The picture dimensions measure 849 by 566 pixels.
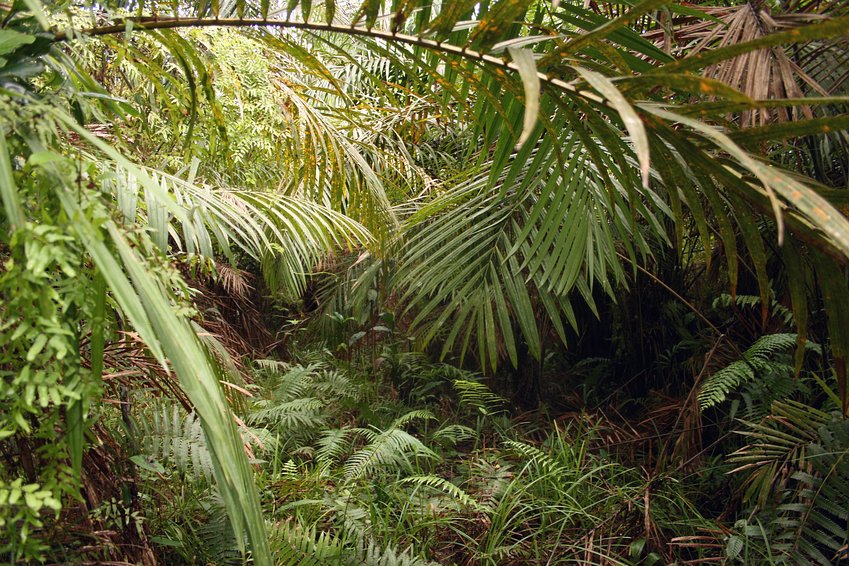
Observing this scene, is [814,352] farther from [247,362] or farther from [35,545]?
[247,362]

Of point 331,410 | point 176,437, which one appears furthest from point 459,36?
point 331,410

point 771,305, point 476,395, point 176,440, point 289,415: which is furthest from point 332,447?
point 771,305

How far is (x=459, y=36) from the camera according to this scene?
37.6 inches

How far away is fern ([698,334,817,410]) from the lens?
1.80 metres

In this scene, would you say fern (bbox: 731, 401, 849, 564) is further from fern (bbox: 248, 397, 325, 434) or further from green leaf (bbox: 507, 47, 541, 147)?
fern (bbox: 248, 397, 325, 434)

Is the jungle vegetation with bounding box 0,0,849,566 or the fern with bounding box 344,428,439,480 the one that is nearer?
the jungle vegetation with bounding box 0,0,849,566

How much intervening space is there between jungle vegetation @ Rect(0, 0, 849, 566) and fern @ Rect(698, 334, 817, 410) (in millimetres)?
12

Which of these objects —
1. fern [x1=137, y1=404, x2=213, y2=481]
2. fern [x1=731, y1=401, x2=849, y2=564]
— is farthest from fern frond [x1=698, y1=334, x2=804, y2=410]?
fern [x1=137, y1=404, x2=213, y2=481]

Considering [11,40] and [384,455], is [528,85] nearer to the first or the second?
[11,40]

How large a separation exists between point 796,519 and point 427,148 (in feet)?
8.36

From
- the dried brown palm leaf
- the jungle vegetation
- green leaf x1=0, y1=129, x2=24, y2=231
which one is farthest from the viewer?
the dried brown palm leaf

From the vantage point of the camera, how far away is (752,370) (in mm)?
1895

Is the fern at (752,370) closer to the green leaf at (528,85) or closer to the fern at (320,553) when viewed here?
the fern at (320,553)

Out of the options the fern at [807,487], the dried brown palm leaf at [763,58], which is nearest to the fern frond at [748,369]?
the fern at [807,487]
